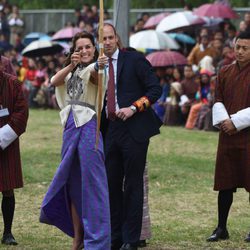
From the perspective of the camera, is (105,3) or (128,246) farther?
(105,3)

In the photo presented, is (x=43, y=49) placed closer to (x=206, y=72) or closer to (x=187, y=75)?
(x=187, y=75)

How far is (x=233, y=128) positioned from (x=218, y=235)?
3.37 feet

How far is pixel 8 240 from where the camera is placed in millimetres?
8352

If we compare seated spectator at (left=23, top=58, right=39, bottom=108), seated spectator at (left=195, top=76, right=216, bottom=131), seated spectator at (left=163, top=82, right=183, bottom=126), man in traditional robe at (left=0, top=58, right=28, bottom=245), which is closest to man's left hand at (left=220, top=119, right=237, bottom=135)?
man in traditional robe at (left=0, top=58, right=28, bottom=245)

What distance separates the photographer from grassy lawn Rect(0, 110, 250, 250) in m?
8.62

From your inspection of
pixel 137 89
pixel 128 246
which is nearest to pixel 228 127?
pixel 137 89

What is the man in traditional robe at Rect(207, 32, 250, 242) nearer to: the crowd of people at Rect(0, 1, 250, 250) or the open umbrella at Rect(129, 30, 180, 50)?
the crowd of people at Rect(0, 1, 250, 250)

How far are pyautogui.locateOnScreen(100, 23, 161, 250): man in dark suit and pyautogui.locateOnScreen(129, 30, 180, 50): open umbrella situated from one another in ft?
44.0

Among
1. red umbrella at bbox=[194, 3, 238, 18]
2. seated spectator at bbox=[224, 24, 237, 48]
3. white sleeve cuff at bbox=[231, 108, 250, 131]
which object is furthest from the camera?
red umbrella at bbox=[194, 3, 238, 18]

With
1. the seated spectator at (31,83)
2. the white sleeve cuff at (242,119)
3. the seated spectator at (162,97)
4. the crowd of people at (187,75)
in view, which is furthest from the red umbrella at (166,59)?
the white sleeve cuff at (242,119)

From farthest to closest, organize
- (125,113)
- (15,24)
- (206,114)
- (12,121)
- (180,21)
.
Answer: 1. (15,24)
2. (180,21)
3. (206,114)
4. (12,121)
5. (125,113)

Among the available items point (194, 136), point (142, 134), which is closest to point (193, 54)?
point (194, 136)

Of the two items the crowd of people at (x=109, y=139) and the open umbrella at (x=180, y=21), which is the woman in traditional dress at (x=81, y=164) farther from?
the open umbrella at (x=180, y=21)

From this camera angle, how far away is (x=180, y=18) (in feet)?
71.9
